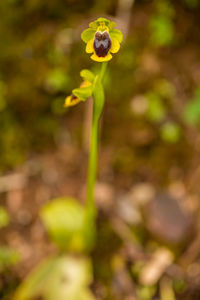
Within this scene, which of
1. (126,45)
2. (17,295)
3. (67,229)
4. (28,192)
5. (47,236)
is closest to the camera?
(17,295)

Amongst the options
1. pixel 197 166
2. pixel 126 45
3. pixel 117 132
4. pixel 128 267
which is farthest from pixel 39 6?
pixel 128 267

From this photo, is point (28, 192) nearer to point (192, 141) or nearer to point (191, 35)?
point (192, 141)

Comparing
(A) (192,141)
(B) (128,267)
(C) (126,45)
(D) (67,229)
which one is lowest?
(B) (128,267)

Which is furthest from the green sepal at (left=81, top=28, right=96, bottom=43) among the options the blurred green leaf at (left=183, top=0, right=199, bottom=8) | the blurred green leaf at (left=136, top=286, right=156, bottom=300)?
the blurred green leaf at (left=183, top=0, right=199, bottom=8)

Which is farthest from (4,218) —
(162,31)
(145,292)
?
(162,31)

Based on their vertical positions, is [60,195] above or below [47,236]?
above

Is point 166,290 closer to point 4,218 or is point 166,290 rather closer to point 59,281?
point 59,281
